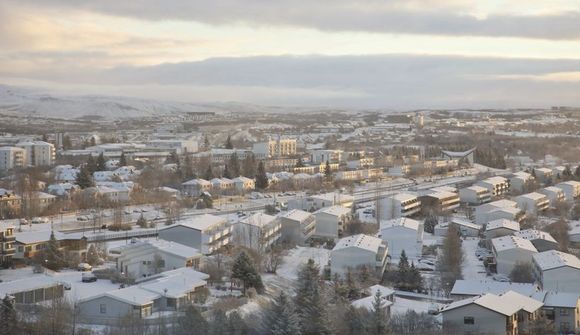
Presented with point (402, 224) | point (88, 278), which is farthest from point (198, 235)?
point (402, 224)

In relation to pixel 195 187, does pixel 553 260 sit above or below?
above

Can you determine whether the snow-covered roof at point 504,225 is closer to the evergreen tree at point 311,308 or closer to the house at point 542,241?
the house at point 542,241

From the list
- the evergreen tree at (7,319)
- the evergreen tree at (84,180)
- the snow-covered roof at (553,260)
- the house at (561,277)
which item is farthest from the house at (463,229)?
the evergreen tree at (7,319)

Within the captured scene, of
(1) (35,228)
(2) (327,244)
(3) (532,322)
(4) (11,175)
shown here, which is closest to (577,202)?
(2) (327,244)

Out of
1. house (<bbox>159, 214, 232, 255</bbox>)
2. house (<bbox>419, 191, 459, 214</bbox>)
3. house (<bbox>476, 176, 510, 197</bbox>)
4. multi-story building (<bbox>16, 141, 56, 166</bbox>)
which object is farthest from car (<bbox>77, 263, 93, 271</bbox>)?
multi-story building (<bbox>16, 141, 56, 166</bbox>)

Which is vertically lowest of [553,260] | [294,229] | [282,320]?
[294,229]

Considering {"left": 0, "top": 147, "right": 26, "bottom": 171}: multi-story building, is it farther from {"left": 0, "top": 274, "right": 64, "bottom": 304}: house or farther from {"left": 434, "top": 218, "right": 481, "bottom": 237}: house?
{"left": 0, "top": 274, "right": 64, "bottom": 304}: house

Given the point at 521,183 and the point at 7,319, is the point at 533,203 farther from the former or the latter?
the point at 7,319

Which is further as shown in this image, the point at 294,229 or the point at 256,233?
the point at 294,229
